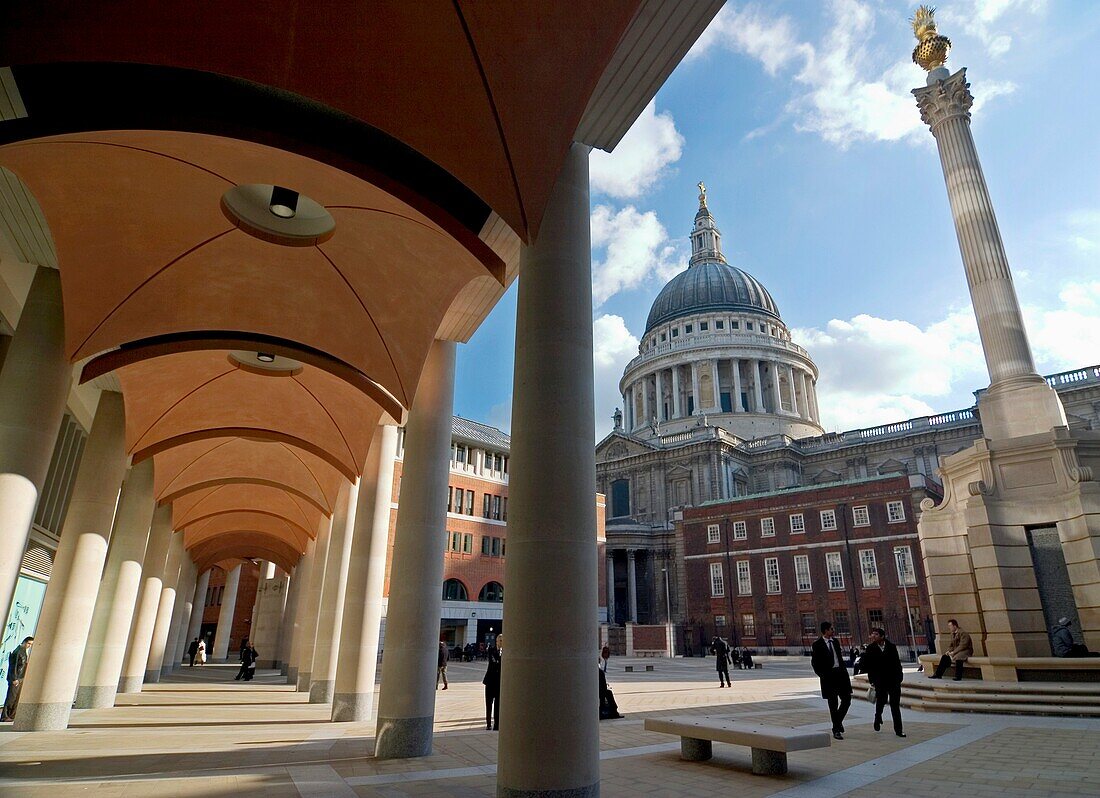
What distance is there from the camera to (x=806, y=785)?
267 inches

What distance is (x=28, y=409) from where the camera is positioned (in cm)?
899

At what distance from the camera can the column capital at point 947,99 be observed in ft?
58.6

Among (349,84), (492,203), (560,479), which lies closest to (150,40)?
(349,84)

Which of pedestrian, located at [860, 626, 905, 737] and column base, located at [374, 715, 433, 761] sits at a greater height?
pedestrian, located at [860, 626, 905, 737]

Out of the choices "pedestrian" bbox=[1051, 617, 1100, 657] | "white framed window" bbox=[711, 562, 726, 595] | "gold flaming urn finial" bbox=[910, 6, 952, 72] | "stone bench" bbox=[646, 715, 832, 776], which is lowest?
"stone bench" bbox=[646, 715, 832, 776]

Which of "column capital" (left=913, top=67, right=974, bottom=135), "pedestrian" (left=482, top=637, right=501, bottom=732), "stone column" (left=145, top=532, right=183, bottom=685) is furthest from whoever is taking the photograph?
"stone column" (left=145, top=532, right=183, bottom=685)

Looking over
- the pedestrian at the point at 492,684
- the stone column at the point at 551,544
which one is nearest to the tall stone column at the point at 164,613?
the pedestrian at the point at 492,684

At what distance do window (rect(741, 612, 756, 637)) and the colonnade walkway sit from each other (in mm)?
36519

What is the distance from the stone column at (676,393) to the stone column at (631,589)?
2665cm

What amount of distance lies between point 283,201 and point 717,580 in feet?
157

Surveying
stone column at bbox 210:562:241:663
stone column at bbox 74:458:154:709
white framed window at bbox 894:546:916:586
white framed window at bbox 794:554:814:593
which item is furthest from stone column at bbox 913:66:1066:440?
stone column at bbox 210:562:241:663

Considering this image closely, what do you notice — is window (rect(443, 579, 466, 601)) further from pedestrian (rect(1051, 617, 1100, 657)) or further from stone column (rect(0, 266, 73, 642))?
stone column (rect(0, 266, 73, 642))

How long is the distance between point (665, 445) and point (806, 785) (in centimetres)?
6134

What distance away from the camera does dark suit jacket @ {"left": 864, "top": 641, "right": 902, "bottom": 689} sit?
33.6ft
